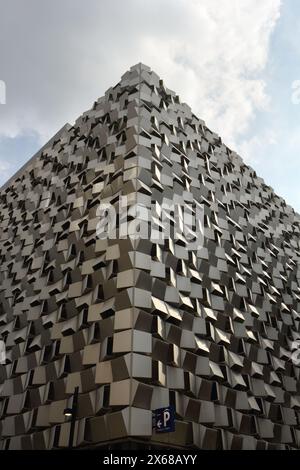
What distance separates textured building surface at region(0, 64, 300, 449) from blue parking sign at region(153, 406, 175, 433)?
1.68ft

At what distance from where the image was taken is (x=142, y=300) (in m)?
23.2

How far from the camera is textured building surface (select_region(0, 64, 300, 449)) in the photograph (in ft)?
72.2

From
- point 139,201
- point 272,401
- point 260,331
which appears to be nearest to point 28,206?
point 139,201

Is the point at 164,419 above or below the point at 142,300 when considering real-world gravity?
below

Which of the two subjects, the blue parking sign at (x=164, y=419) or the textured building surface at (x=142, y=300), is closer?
the blue parking sign at (x=164, y=419)

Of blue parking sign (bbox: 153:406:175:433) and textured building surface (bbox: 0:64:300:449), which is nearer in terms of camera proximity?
blue parking sign (bbox: 153:406:175:433)

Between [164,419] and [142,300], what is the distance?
20.5ft

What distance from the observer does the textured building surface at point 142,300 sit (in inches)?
866

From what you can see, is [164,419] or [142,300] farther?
[142,300]

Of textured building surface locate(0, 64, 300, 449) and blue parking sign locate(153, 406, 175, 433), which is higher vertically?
textured building surface locate(0, 64, 300, 449)

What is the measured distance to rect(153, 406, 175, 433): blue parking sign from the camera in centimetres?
1891

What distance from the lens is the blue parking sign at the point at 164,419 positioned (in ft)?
62.0

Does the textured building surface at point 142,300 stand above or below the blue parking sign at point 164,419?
above

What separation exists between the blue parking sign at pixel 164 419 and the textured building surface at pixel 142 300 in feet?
1.68
